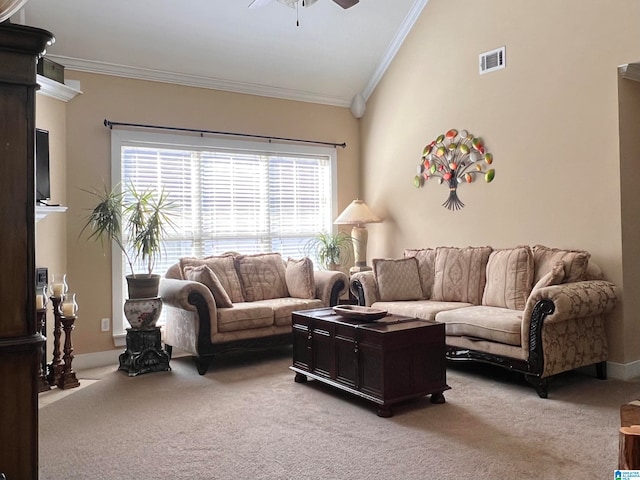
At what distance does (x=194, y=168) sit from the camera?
5746mm

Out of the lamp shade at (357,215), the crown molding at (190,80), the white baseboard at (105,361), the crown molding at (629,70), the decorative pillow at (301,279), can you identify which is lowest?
the white baseboard at (105,361)

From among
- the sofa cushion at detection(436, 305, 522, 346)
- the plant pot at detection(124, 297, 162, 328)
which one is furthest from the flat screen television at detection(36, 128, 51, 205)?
the sofa cushion at detection(436, 305, 522, 346)

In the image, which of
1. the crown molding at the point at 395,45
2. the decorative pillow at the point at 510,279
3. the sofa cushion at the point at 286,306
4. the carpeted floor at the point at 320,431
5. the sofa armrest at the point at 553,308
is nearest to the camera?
the carpeted floor at the point at 320,431

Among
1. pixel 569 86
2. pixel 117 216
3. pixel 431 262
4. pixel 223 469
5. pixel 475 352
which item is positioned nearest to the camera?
pixel 223 469

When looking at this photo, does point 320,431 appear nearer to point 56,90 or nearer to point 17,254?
point 17,254

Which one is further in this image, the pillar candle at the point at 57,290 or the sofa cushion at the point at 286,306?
the sofa cushion at the point at 286,306

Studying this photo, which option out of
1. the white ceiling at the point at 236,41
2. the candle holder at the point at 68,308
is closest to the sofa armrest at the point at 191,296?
the candle holder at the point at 68,308

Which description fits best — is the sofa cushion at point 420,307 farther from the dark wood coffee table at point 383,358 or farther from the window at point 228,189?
the window at point 228,189

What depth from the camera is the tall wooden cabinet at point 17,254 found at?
1850 millimetres

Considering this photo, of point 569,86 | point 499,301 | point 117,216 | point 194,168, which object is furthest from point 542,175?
point 117,216

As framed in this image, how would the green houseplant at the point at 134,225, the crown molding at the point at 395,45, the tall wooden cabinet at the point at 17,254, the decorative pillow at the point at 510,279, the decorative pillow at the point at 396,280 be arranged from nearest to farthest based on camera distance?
the tall wooden cabinet at the point at 17,254, the decorative pillow at the point at 510,279, the green houseplant at the point at 134,225, the decorative pillow at the point at 396,280, the crown molding at the point at 395,45

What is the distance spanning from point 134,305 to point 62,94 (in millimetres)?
1948

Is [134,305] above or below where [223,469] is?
above

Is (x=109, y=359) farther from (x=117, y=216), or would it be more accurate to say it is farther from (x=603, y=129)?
(x=603, y=129)
